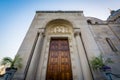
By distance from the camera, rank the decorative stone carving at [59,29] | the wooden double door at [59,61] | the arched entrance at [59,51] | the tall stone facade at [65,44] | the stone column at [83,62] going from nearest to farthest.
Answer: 1. the stone column at [83,62]
2. the tall stone facade at [65,44]
3. the wooden double door at [59,61]
4. the arched entrance at [59,51]
5. the decorative stone carving at [59,29]

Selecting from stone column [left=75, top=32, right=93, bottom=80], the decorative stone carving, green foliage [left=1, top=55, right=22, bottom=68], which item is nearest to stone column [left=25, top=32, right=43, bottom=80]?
green foliage [left=1, top=55, right=22, bottom=68]

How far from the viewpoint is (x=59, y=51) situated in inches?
376

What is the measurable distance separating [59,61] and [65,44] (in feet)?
6.87

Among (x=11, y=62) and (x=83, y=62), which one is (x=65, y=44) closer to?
(x=83, y=62)

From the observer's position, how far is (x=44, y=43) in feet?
32.1

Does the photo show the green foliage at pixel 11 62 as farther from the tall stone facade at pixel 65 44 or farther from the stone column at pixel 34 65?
the stone column at pixel 34 65

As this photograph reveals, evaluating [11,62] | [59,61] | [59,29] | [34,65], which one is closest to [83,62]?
[59,61]

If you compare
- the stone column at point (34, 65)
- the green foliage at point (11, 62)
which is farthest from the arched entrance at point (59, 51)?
the green foliage at point (11, 62)

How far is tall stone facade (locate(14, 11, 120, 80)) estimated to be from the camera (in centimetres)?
743

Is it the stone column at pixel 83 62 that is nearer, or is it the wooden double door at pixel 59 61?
the stone column at pixel 83 62

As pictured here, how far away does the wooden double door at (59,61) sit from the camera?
771 cm

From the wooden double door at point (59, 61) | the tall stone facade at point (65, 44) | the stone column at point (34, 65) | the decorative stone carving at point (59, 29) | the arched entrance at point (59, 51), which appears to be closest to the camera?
the stone column at point (34, 65)

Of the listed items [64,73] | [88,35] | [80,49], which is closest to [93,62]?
[80,49]

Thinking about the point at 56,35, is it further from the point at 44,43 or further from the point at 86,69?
the point at 86,69
